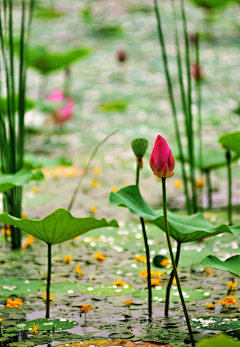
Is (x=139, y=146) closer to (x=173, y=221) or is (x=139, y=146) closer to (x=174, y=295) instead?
(x=173, y=221)

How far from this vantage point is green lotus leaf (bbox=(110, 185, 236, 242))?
0.93m

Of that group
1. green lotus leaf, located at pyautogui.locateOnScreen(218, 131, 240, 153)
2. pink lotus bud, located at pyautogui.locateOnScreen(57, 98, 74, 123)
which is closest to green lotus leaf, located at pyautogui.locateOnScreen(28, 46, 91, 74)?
pink lotus bud, located at pyautogui.locateOnScreen(57, 98, 74, 123)

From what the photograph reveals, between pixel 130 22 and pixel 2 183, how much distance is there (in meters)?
5.01

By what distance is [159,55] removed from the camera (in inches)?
193

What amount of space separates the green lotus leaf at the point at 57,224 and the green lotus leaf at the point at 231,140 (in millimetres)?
598

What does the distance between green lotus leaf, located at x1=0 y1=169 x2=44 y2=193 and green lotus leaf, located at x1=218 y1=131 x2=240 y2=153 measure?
1.79ft

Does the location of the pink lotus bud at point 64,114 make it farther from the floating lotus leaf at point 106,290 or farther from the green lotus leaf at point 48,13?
the green lotus leaf at point 48,13

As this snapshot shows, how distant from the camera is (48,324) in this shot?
99cm

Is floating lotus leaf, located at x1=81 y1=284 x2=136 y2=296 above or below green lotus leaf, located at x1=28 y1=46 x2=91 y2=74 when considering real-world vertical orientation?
below

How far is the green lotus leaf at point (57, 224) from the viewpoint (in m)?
0.94

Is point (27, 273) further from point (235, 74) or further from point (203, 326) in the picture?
point (235, 74)

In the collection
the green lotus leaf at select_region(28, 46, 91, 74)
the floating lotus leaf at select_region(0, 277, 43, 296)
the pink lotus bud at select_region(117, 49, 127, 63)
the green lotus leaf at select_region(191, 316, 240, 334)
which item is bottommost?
the floating lotus leaf at select_region(0, 277, 43, 296)

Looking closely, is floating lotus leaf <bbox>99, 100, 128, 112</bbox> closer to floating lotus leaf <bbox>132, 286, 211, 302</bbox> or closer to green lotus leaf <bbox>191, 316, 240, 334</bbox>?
floating lotus leaf <bbox>132, 286, 211, 302</bbox>

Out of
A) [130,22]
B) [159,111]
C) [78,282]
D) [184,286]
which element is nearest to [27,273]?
[78,282]
